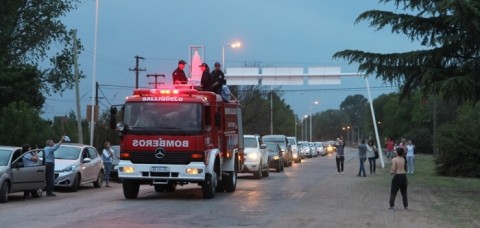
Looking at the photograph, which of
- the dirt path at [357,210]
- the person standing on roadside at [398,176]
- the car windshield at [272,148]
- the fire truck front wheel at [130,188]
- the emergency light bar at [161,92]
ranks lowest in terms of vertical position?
the dirt path at [357,210]

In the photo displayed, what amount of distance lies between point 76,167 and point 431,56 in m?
12.4

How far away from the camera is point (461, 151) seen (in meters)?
34.2

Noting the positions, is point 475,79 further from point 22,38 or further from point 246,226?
point 22,38

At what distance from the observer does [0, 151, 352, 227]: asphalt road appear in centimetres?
1288

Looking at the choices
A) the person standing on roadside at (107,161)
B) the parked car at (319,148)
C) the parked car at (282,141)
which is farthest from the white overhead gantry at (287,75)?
the parked car at (319,148)

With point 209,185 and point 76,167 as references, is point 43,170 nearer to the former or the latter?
point 76,167

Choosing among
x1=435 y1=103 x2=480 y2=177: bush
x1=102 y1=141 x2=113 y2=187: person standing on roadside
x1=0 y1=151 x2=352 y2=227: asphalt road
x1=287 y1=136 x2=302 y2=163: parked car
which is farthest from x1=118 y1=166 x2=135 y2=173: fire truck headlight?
x1=287 y1=136 x2=302 y2=163: parked car

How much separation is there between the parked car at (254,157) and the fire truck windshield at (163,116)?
37.6ft

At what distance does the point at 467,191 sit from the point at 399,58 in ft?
18.0

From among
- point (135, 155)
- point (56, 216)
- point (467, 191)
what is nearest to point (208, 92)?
point (135, 155)

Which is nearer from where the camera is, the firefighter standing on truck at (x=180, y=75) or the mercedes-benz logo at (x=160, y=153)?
the mercedes-benz logo at (x=160, y=153)

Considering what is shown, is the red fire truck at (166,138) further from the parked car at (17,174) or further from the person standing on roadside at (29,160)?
the person standing on roadside at (29,160)

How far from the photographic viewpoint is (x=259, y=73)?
41.6 meters

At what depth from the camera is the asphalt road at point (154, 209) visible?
12.9 meters
